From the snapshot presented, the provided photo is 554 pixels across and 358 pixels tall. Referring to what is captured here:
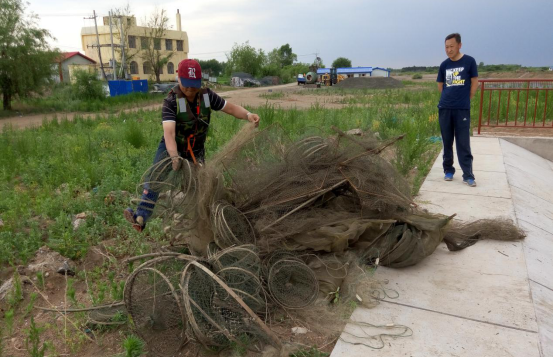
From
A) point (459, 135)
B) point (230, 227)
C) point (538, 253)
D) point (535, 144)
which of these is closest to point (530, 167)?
point (535, 144)

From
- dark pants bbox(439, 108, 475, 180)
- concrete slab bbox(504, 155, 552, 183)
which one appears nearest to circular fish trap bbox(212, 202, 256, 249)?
dark pants bbox(439, 108, 475, 180)

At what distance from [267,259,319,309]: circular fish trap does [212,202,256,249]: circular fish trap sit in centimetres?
41

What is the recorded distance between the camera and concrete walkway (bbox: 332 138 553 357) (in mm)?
2875

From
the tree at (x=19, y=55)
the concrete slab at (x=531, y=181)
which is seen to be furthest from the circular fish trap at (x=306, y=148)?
the tree at (x=19, y=55)

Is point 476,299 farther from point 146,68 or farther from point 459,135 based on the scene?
point 146,68

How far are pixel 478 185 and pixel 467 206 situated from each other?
1009 mm

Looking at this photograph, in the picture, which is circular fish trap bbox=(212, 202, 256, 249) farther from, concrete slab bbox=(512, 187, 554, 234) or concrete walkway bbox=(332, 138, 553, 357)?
concrete slab bbox=(512, 187, 554, 234)

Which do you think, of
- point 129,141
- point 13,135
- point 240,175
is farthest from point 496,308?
point 13,135

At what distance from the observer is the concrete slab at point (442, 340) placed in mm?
2803

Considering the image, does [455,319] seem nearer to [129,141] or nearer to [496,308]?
[496,308]

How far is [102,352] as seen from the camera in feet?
10.0

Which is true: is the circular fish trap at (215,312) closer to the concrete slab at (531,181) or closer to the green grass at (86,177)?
the green grass at (86,177)

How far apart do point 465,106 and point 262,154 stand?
11.0 feet

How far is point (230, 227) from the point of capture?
381cm
